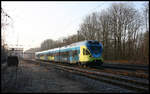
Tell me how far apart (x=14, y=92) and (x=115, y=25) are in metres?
42.9

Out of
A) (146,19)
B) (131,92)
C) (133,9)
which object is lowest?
(131,92)

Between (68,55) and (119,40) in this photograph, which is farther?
(119,40)

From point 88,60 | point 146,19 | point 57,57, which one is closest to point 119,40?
point 146,19

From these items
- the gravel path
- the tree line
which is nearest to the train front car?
the gravel path

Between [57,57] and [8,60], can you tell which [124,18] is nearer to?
[57,57]

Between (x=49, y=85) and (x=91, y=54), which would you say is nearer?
(x=49, y=85)

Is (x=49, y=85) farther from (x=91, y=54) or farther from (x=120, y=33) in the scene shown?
(x=120, y=33)

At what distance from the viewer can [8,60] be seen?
2209 centimetres

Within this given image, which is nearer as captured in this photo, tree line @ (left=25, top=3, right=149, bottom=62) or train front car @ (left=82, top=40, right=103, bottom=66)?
train front car @ (left=82, top=40, right=103, bottom=66)

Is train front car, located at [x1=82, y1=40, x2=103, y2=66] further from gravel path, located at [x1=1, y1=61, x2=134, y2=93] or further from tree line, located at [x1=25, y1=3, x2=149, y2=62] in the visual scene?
tree line, located at [x1=25, y1=3, x2=149, y2=62]

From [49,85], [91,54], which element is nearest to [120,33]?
[91,54]

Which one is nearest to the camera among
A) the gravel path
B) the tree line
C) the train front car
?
the gravel path

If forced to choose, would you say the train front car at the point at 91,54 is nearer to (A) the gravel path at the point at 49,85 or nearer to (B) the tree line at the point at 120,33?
(A) the gravel path at the point at 49,85

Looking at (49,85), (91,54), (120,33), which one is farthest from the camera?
(120,33)
